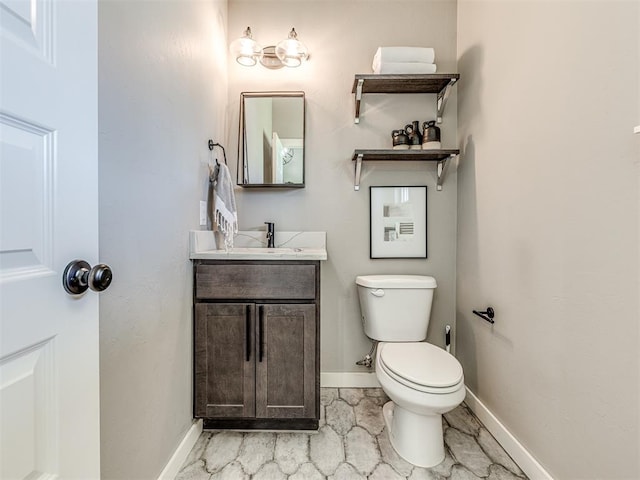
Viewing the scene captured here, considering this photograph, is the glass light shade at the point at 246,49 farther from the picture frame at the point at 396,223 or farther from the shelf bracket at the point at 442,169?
the shelf bracket at the point at 442,169

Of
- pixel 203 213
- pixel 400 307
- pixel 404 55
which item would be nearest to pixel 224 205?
pixel 203 213

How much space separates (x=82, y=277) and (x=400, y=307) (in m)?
1.49

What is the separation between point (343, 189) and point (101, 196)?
4.52 feet

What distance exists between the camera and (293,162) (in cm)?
192

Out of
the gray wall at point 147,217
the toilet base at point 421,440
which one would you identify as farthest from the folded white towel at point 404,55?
the toilet base at point 421,440

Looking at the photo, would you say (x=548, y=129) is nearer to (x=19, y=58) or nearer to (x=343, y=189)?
(x=343, y=189)

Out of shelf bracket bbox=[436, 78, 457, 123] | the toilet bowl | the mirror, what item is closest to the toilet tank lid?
the toilet bowl

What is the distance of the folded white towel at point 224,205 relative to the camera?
5.00 feet

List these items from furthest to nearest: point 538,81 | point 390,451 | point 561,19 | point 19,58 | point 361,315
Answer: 1. point 361,315
2. point 390,451
3. point 538,81
4. point 561,19
5. point 19,58

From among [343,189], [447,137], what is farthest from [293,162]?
[447,137]

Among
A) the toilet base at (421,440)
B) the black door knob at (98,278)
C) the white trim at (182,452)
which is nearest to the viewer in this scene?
the black door knob at (98,278)

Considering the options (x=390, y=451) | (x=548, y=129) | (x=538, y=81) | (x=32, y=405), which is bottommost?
(x=390, y=451)

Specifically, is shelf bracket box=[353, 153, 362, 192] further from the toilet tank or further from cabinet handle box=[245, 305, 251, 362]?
cabinet handle box=[245, 305, 251, 362]

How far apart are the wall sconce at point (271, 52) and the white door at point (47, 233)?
56.8 inches
